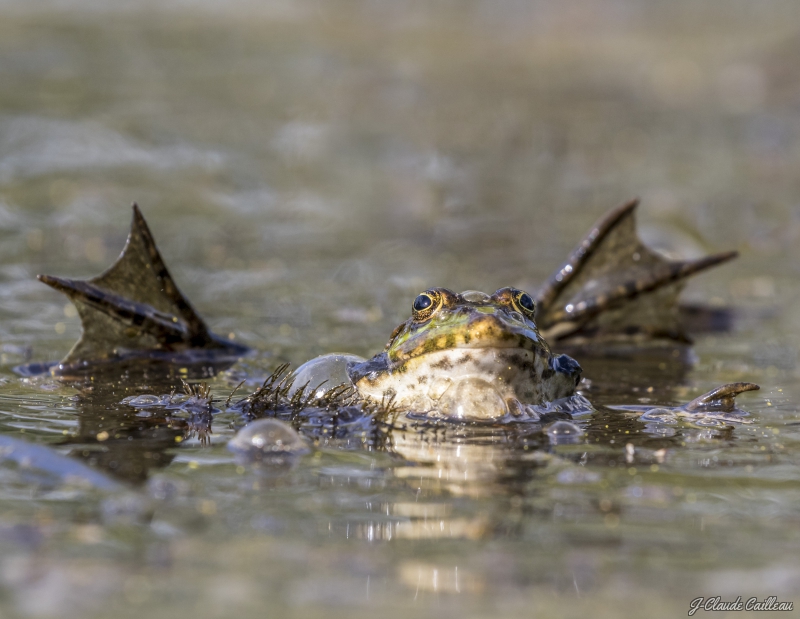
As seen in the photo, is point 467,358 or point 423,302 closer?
point 467,358

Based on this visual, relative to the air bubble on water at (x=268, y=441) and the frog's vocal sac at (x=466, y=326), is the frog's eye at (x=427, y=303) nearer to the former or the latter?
the frog's vocal sac at (x=466, y=326)

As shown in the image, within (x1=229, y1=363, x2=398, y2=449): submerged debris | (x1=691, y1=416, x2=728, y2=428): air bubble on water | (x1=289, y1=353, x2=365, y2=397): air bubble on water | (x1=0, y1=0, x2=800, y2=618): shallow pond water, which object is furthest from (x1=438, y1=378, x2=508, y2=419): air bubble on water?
(x1=691, y1=416, x2=728, y2=428): air bubble on water

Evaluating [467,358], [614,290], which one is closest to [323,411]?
[467,358]

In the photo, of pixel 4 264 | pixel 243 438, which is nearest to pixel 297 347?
pixel 243 438

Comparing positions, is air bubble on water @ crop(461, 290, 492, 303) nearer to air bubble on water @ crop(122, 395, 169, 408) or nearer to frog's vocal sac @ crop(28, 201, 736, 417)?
frog's vocal sac @ crop(28, 201, 736, 417)

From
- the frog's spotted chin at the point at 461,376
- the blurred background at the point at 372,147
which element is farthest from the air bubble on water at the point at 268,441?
the blurred background at the point at 372,147

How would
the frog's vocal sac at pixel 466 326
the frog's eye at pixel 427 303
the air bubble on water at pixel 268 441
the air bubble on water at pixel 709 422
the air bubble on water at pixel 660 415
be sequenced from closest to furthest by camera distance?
the air bubble on water at pixel 268 441 → the frog's vocal sac at pixel 466 326 → the frog's eye at pixel 427 303 → the air bubble on water at pixel 709 422 → the air bubble on water at pixel 660 415

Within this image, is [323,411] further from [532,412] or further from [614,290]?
[614,290]
